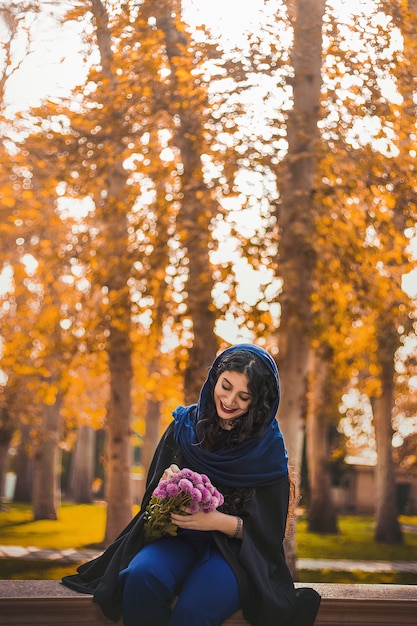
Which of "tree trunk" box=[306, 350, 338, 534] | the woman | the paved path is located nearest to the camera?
the woman

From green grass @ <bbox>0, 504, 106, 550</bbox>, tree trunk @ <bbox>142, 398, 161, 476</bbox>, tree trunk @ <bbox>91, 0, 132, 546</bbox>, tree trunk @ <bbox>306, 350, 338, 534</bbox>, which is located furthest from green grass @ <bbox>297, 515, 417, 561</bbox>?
tree trunk @ <bbox>91, 0, 132, 546</bbox>

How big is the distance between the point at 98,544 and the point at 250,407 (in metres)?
7.77

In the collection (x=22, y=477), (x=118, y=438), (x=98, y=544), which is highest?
(x=118, y=438)

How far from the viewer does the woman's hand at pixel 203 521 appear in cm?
289

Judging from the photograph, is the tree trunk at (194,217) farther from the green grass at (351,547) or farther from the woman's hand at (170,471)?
the green grass at (351,547)

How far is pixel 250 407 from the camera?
10.2 ft

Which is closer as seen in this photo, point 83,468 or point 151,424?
point 151,424

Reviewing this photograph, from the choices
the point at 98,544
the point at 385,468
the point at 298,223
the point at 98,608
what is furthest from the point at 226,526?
the point at 385,468

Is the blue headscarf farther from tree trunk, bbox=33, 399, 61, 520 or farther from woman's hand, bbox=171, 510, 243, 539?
tree trunk, bbox=33, 399, 61, 520

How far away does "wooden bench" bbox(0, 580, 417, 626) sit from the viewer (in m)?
3.25

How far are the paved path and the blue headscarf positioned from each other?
20.4 ft

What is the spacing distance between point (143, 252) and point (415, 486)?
49.9 feet

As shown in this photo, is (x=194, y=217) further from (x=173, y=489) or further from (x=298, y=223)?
(x=173, y=489)

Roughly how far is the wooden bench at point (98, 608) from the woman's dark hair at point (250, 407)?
671 mm
